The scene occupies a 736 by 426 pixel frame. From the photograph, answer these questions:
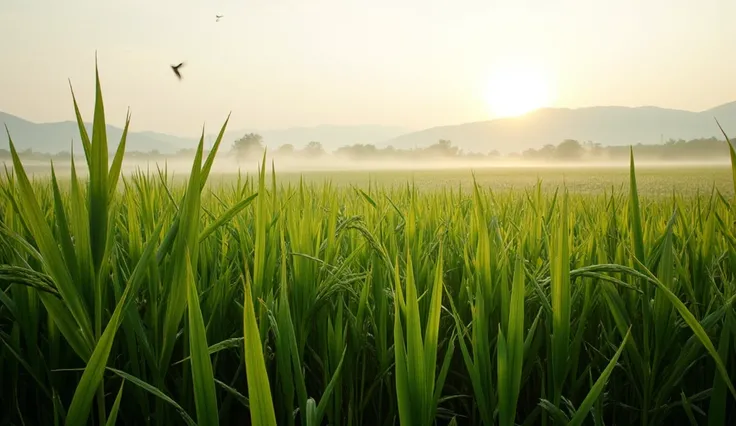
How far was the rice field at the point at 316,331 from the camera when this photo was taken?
0.65m

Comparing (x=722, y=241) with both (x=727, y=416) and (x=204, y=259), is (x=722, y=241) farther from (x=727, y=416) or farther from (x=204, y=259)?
(x=204, y=259)

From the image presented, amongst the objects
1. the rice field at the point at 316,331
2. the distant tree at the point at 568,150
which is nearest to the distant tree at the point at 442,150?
the distant tree at the point at 568,150

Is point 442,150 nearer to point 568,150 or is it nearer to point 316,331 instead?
point 568,150

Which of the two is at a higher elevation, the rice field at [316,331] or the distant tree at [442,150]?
the distant tree at [442,150]

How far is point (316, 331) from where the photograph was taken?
1149mm

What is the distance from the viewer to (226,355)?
3.72 ft

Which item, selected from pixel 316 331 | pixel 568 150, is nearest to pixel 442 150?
pixel 568 150

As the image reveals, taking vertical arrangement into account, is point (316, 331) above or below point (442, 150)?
below

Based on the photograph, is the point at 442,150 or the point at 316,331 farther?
the point at 442,150

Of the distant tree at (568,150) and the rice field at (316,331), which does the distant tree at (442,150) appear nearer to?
the distant tree at (568,150)

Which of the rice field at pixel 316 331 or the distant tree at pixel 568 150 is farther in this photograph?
the distant tree at pixel 568 150

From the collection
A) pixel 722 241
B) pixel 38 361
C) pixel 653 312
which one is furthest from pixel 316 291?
pixel 722 241

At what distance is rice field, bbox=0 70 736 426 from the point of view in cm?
65

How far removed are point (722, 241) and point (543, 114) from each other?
8038 inches
